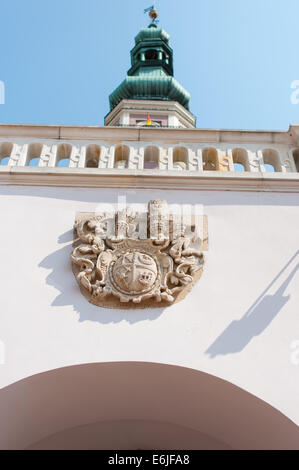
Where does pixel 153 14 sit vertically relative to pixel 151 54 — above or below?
above

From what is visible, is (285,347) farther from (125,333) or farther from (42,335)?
(42,335)

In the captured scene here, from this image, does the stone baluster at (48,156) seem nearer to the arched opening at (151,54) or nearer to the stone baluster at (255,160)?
the stone baluster at (255,160)

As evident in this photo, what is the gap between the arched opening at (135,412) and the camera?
4523 millimetres

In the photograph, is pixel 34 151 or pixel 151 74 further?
pixel 151 74

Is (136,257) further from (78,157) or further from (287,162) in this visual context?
(287,162)

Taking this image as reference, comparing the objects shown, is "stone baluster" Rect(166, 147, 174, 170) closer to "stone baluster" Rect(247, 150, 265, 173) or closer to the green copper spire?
"stone baluster" Rect(247, 150, 265, 173)

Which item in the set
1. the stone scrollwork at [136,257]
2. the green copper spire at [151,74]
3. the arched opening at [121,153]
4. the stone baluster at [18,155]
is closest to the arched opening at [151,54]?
the green copper spire at [151,74]

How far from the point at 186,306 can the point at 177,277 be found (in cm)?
30

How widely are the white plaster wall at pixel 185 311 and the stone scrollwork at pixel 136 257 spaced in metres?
0.12

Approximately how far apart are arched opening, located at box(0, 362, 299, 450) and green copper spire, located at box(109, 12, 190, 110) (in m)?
19.4

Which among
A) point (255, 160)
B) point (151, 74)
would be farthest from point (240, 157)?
point (151, 74)

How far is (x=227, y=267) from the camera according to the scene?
5.12m

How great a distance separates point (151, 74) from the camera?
974 inches

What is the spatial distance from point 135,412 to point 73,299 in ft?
5.09
